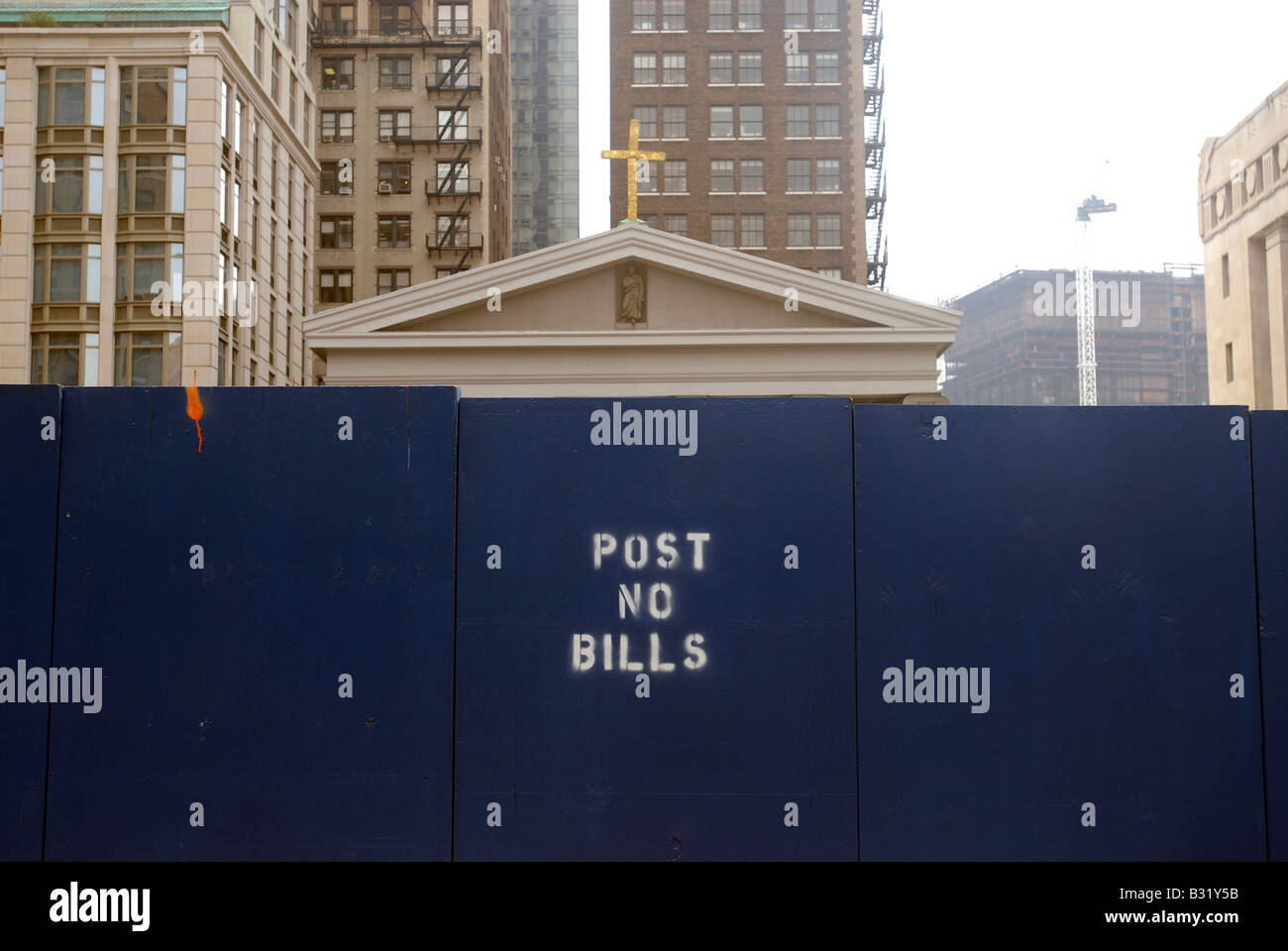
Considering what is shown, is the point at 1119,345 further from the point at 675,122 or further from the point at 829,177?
the point at 675,122

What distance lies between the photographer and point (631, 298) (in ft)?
103

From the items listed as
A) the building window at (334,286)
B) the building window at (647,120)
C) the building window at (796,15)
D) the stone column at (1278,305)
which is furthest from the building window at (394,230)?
the stone column at (1278,305)

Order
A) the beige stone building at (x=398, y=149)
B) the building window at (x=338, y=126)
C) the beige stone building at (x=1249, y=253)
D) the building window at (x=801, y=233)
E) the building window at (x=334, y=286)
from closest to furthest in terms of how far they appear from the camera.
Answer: the beige stone building at (x=1249, y=253)
the building window at (x=801, y=233)
the building window at (x=334, y=286)
the beige stone building at (x=398, y=149)
the building window at (x=338, y=126)

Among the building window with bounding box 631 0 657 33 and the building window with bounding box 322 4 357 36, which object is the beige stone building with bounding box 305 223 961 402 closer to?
the building window with bounding box 631 0 657 33

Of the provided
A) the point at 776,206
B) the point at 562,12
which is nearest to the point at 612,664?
the point at 776,206

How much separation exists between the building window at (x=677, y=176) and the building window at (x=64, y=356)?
35771 millimetres

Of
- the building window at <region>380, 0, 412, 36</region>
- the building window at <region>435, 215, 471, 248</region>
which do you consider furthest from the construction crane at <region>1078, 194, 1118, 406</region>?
the building window at <region>380, 0, 412, 36</region>

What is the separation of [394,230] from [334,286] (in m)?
5.55

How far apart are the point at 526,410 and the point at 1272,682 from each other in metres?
3.55

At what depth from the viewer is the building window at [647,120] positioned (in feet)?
214

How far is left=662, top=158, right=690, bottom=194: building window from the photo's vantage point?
212ft

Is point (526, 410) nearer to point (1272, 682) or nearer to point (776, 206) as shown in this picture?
point (1272, 682)

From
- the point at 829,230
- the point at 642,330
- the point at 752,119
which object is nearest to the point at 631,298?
the point at 642,330

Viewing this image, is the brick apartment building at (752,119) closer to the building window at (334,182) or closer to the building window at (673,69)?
the building window at (673,69)
